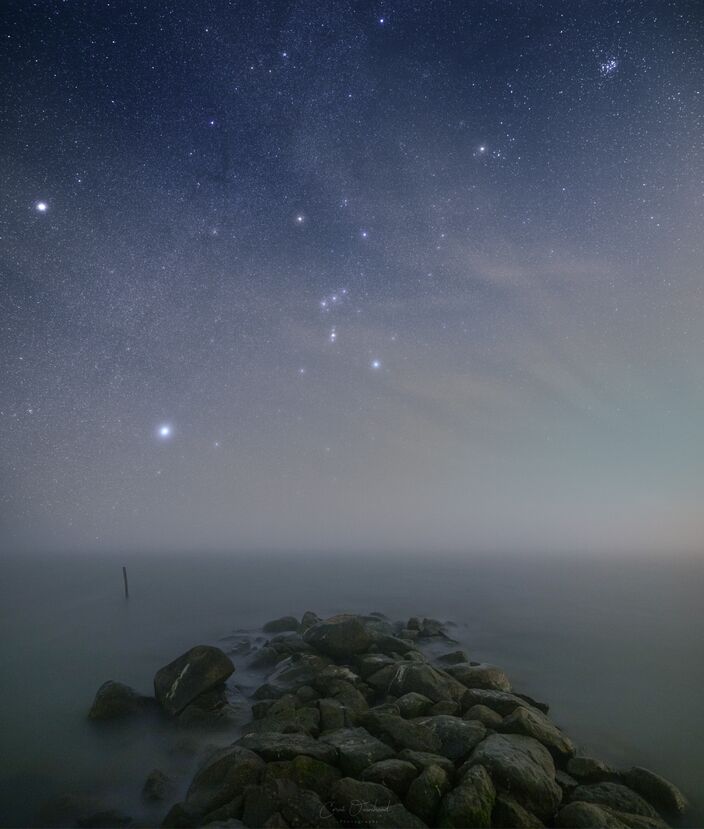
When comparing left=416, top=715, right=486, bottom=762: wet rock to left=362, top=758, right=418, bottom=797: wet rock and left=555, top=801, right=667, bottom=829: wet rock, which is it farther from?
left=555, top=801, right=667, bottom=829: wet rock

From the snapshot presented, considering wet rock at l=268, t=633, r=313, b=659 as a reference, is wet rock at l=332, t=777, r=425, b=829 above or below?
above

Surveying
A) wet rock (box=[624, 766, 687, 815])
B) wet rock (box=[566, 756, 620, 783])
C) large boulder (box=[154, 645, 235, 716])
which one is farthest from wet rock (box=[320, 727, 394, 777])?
wet rock (box=[624, 766, 687, 815])

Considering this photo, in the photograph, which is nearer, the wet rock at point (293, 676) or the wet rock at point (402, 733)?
the wet rock at point (402, 733)

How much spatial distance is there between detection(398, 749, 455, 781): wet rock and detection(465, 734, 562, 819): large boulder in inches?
14.8

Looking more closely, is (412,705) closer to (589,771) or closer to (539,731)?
(539,731)

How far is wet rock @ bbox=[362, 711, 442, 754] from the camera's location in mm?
8641

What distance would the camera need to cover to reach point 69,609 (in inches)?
1432

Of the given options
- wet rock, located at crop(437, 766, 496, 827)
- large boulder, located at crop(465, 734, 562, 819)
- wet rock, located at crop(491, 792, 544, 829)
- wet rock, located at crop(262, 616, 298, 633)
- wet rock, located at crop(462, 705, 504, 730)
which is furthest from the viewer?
wet rock, located at crop(262, 616, 298, 633)

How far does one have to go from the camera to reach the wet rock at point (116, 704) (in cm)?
1277

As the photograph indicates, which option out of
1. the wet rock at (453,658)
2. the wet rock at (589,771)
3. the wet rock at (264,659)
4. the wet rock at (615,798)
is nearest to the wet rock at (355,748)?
the wet rock at (615,798)

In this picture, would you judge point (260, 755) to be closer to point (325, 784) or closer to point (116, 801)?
point (325, 784)

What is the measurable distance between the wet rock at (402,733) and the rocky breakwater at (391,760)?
0.02 meters

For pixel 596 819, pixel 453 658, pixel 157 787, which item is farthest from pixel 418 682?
pixel 453 658

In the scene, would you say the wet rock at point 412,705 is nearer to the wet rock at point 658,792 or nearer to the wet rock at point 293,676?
the wet rock at point 293,676
